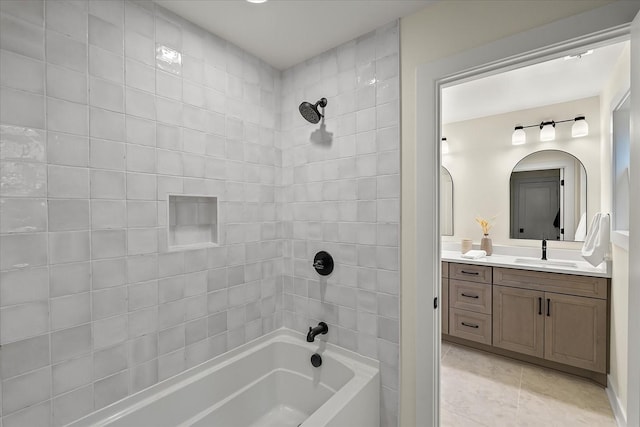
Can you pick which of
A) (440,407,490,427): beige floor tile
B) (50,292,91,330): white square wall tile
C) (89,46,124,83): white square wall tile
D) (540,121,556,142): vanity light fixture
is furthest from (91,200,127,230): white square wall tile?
(540,121,556,142): vanity light fixture

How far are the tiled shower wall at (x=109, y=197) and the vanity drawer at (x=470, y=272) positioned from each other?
2260 millimetres

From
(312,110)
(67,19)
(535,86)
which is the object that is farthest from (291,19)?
(535,86)

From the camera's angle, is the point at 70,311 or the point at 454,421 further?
the point at 454,421

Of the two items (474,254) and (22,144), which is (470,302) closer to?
(474,254)

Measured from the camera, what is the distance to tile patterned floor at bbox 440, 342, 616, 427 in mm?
2047

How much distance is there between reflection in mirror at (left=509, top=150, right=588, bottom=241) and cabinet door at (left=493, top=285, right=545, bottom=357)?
0.82m

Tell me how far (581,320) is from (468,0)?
104 inches

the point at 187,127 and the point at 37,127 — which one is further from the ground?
the point at 187,127

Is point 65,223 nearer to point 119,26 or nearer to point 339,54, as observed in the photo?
point 119,26

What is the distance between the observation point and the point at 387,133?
5.41 feet

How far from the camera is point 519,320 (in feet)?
8.98

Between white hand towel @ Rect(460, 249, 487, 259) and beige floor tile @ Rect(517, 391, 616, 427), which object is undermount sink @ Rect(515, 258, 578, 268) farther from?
beige floor tile @ Rect(517, 391, 616, 427)

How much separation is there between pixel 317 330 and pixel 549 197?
2.94 m

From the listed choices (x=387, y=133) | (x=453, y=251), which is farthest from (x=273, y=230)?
(x=453, y=251)
